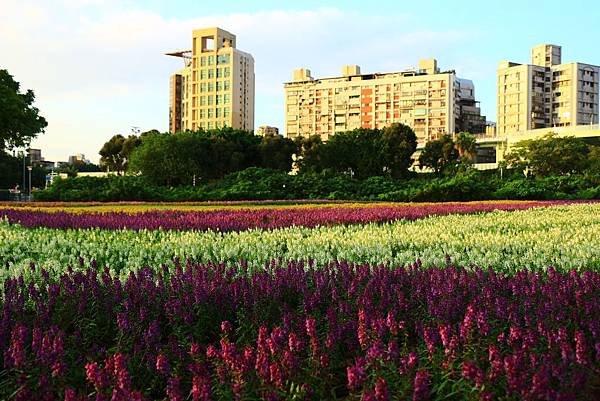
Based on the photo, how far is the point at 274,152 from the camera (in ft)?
198

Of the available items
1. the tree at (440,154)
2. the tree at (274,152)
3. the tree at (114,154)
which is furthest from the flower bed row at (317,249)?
the tree at (114,154)

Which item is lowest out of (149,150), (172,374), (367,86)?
(172,374)

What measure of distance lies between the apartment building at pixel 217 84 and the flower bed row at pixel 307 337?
385 feet

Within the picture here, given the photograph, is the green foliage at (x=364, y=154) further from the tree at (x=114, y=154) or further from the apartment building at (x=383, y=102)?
the apartment building at (x=383, y=102)

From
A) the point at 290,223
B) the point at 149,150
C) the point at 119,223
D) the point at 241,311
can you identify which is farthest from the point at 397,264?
the point at 149,150

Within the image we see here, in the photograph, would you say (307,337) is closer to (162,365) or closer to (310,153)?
(162,365)

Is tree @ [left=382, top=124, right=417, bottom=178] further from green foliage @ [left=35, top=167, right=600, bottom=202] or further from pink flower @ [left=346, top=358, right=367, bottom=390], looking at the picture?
pink flower @ [left=346, top=358, right=367, bottom=390]

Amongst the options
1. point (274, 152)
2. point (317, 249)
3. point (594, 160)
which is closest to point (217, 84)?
point (274, 152)

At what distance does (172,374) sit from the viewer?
308cm

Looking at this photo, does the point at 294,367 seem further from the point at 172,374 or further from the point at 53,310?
the point at 53,310

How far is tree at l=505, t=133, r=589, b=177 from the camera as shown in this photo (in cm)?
6044

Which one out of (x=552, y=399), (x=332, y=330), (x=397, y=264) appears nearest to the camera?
(x=552, y=399)

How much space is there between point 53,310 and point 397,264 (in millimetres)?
3114

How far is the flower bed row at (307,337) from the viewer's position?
2.75 m
